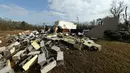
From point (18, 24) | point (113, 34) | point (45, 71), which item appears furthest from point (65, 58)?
point (18, 24)

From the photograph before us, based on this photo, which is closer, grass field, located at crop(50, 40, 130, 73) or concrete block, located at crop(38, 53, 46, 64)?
grass field, located at crop(50, 40, 130, 73)

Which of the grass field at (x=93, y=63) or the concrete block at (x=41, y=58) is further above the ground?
the concrete block at (x=41, y=58)

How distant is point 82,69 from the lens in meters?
5.24

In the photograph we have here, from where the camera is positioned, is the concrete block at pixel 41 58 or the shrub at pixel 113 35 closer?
the concrete block at pixel 41 58

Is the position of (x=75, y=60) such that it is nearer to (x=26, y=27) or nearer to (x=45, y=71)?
(x=45, y=71)

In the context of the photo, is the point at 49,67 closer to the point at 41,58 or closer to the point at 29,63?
the point at 41,58

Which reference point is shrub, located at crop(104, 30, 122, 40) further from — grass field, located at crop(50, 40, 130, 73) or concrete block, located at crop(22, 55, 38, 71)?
concrete block, located at crop(22, 55, 38, 71)

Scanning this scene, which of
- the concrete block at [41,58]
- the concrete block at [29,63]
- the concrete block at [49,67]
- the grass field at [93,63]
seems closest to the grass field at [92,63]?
the grass field at [93,63]

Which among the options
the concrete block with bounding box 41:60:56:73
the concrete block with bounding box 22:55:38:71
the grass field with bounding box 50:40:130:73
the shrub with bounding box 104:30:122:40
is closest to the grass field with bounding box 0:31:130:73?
the grass field with bounding box 50:40:130:73

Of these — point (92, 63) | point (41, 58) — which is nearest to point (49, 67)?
point (41, 58)

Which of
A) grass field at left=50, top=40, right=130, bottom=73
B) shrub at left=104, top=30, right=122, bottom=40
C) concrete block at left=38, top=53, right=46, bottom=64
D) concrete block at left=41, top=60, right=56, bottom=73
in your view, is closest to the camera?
concrete block at left=41, top=60, right=56, bottom=73

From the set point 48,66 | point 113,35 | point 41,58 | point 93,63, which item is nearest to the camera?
point 48,66

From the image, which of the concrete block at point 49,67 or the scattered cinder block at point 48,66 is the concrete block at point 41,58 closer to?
the scattered cinder block at point 48,66

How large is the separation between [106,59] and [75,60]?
135 centimetres
